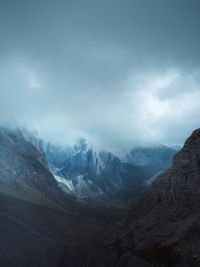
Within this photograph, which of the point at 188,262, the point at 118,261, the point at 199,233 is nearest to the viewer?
the point at 188,262

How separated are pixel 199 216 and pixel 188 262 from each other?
101ft

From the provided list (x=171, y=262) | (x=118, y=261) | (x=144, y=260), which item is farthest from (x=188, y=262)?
(x=118, y=261)

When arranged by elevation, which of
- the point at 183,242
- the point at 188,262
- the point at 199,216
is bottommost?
the point at 188,262

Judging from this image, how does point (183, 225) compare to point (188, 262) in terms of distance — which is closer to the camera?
point (188, 262)

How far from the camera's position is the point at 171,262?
17588 centimetres

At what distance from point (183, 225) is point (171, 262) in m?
25.1

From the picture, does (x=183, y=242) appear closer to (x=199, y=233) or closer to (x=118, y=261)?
(x=199, y=233)

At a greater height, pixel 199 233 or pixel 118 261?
pixel 199 233

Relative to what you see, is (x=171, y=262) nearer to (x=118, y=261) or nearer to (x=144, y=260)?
(x=144, y=260)

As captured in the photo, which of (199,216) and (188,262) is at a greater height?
(199,216)

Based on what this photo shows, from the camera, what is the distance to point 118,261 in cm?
19625

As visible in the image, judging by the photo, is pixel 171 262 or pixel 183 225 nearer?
pixel 171 262

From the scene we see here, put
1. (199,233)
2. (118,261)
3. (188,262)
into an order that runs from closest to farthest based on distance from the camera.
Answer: (188,262)
(199,233)
(118,261)

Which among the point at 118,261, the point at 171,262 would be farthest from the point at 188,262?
the point at 118,261
